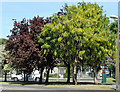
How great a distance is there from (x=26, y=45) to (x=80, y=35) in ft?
26.4

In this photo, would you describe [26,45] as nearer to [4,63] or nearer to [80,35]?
[80,35]

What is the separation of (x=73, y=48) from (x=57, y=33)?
2848 millimetres

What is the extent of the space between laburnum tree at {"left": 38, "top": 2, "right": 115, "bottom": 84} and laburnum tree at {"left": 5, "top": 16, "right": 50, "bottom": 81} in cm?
142

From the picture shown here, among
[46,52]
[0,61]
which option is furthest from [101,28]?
[0,61]

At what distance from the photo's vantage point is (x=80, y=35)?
105 feet

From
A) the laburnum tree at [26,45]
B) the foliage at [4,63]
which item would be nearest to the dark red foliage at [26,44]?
the laburnum tree at [26,45]

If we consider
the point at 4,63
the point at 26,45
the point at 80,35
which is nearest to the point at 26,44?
the point at 26,45

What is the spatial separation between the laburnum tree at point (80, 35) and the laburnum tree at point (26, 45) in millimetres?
1425

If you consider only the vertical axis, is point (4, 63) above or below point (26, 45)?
below

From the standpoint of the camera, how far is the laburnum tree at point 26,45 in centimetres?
3475

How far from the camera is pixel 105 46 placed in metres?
33.5

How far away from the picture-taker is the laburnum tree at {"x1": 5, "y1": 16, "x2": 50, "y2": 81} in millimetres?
34750

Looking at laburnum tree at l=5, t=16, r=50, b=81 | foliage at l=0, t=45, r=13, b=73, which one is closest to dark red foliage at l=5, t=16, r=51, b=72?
laburnum tree at l=5, t=16, r=50, b=81

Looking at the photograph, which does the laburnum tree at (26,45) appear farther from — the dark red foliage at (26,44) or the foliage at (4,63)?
the foliage at (4,63)
